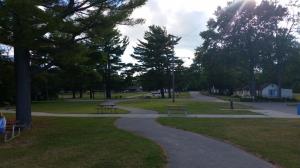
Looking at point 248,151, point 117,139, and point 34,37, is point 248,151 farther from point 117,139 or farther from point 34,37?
point 34,37

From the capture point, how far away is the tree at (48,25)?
633 inches

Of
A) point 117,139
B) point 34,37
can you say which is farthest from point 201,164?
point 34,37

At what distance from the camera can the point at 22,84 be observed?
19328 millimetres

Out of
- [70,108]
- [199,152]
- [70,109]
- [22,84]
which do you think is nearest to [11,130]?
[22,84]

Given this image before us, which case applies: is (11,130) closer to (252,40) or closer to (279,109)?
(279,109)

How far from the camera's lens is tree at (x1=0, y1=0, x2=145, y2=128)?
1608cm

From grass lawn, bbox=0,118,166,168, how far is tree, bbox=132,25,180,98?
55.9 m

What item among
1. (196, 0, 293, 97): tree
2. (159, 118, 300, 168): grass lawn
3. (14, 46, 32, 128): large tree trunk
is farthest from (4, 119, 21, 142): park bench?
(196, 0, 293, 97): tree

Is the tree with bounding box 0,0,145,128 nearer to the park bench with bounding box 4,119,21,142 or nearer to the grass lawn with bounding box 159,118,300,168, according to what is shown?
the park bench with bounding box 4,119,21,142

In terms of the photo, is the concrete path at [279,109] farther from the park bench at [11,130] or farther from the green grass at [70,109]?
the park bench at [11,130]

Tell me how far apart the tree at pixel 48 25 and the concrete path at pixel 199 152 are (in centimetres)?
550

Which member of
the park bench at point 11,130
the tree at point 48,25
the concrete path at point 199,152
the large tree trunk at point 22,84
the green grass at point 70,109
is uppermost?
the tree at point 48,25

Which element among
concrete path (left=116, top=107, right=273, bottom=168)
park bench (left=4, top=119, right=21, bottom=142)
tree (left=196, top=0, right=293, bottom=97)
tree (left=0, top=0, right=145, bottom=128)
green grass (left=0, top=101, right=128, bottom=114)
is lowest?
concrete path (left=116, top=107, right=273, bottom=168)

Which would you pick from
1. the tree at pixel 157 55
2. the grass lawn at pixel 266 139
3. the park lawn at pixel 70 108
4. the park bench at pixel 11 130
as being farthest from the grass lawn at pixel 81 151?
the tree at pixel 157 55
